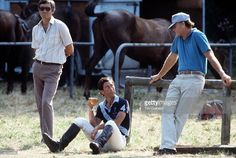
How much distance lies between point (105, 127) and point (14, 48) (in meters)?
7.68

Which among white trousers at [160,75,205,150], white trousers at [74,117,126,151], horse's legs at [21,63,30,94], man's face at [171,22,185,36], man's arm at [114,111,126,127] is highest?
man's face at [171,22,185,36]

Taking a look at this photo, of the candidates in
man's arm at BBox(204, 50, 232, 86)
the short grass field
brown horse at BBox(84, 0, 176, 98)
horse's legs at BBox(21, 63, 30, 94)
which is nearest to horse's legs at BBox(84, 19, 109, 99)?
brown horse at BBox(84, 0, 176, 98)

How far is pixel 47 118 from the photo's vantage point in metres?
9.62

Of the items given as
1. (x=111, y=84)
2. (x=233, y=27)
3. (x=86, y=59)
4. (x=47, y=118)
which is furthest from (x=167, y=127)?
(x=233, y=27)

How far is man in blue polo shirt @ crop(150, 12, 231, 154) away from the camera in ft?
28.3

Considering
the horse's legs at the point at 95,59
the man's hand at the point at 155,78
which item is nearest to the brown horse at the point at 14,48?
the horse's legs at the point at 95,59

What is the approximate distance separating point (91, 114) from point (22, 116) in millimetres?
3563

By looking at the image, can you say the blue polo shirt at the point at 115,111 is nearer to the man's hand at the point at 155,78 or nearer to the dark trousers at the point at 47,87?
the man's hand at the point at 155,78

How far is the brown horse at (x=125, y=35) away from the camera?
50.4 ft

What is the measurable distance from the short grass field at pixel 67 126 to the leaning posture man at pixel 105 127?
116 mm

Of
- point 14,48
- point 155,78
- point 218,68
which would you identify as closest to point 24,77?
point 14,48

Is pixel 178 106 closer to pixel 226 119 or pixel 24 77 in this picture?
pixel 226 119

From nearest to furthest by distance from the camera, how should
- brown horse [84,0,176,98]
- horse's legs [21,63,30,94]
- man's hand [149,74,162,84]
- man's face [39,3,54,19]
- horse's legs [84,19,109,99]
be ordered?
1. man's hand [149,74,162,84]
2. man's face [39,3,54,19]
3. brown horse [84,0,176,98]
4. horse's legs [84,19,109,99]
5. horse's legs [21,63,30,94]

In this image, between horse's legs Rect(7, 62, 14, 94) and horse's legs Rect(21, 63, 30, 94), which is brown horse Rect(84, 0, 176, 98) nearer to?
horse's legs Rect(21, 63, 30, 94)
